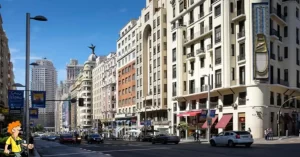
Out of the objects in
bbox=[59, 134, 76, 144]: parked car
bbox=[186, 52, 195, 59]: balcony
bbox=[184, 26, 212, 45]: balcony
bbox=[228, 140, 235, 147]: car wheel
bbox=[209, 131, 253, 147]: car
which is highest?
bbox=[184, 26, 212, 45]: balcony

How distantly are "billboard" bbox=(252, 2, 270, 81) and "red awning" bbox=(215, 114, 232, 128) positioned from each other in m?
6.90

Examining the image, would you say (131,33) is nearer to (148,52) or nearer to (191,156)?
(148,52)

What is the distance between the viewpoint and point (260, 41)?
51.1 meters

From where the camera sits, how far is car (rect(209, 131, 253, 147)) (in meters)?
32.5

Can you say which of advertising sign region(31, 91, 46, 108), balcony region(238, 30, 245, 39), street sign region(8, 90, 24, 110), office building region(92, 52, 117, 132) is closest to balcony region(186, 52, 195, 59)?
balcony region(238, 30, 245, 39)

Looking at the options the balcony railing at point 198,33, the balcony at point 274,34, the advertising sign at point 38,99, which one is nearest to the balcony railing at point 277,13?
the balcony at point 274,34

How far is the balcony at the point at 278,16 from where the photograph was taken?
175 feet

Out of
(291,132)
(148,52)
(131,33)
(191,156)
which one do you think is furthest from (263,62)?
(131,33)

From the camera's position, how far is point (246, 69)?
51781mm

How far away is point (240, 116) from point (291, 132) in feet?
29.7

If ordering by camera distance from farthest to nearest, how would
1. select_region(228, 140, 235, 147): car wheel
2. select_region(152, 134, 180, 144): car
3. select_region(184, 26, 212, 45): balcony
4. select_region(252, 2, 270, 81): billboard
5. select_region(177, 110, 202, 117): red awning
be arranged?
select_region(177, 110, 202, 117): red awning, select_region(184, 26, 212, 45): balcony, select_region(252, 2, 270, 81): billboard, select_region(152, 134, 180, 144): car, select_region(228, 140, 235, 147): car wheel

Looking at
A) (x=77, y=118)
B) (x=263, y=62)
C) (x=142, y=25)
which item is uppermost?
(x=142, y=25)

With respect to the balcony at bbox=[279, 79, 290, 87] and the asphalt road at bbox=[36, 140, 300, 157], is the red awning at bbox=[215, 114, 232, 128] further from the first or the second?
the asphalt road at bbox=[36, 140, 300, 157]

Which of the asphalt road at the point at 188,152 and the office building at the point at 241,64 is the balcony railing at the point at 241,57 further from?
the asphalt road at the point at 188,152
